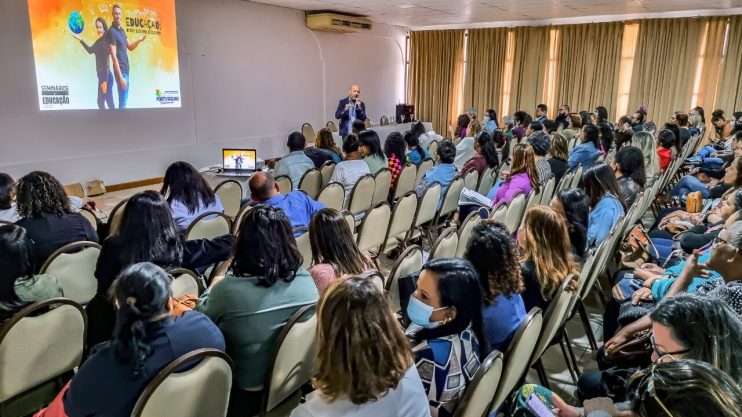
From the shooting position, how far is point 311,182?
5.23 meters

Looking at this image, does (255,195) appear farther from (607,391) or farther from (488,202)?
(607,391)

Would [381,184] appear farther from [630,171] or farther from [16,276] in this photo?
[16,276]

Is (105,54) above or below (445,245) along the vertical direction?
above

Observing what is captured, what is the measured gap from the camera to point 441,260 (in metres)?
1.79

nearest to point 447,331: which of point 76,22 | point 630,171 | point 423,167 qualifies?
point 630,171

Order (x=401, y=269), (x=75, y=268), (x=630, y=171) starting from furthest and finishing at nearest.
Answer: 1. (x=630, y=171)
2. (x=75, y=268)
3. (x=401, y=269)

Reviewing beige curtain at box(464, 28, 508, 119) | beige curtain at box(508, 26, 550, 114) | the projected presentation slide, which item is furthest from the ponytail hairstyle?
beige curtain at box(464, 28, 508, 119)

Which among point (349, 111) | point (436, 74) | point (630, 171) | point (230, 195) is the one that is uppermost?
point (436, 74)

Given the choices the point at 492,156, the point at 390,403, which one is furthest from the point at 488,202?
the point at 390,403

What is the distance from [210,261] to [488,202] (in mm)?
2595

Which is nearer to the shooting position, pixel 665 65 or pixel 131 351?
pixel 131 351

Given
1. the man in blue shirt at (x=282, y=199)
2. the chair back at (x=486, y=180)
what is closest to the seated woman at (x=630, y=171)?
the chair back at (x=486, y=180)

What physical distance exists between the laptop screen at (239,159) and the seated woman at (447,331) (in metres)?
4.60

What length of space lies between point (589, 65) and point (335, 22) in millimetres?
5975
